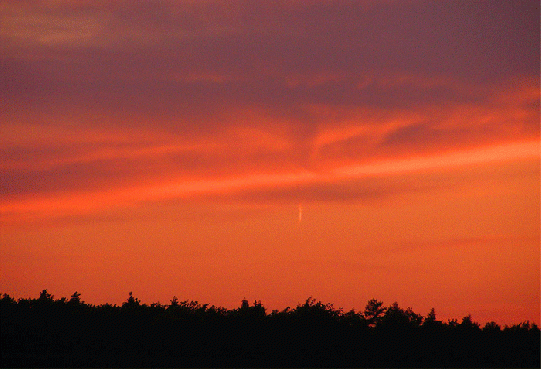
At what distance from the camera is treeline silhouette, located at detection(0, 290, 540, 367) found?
68812 mm

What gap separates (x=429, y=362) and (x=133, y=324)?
28.5 m

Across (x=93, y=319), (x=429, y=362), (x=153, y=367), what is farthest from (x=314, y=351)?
(x=93, y=319)

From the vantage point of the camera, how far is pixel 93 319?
7575cm

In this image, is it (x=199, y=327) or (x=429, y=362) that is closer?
(x=429, y=362)

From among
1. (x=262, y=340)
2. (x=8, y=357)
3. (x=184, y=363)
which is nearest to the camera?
(x=8, y=357)

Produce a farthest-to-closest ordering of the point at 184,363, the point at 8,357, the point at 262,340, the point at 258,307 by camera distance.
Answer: the point at 258,307 → the point at 262,340 → the point at 184,363 → the point at 8,357

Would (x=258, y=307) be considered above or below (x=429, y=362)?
above

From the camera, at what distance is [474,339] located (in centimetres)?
7731

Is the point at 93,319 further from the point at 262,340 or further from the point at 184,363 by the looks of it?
the point at 262,340

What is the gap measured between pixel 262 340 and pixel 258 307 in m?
8.24

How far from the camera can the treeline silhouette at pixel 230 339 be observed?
68812 millimetres

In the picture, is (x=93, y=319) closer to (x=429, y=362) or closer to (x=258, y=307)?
(x=258, y=307)

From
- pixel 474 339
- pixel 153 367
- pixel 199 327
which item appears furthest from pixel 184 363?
pixel 474 339

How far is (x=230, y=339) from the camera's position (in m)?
74.9
